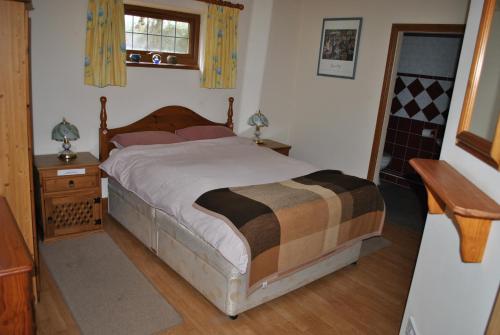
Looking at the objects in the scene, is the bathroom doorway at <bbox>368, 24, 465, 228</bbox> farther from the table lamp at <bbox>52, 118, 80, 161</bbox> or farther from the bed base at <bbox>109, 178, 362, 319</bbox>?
the table lamp at <bbox>52, 118, 80, 161</bbox>

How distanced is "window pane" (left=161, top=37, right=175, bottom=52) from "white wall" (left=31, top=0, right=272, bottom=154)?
0.25 meters

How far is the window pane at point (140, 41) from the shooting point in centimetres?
404

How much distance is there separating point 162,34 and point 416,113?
11.4 ft

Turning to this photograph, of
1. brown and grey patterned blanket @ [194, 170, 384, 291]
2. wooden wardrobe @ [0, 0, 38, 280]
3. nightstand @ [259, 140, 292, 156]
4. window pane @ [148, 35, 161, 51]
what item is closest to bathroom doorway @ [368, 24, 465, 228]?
nightstand @ [259, 140, 292, 156]

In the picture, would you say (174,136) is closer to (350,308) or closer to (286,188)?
(286,188)

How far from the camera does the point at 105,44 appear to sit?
11.9 feet

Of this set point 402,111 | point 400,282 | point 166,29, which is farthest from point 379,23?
point 400,282

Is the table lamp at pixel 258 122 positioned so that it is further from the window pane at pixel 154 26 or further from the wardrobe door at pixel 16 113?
the wardrobe door at pixel 16 113

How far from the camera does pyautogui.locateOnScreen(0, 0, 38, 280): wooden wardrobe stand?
2084 mm

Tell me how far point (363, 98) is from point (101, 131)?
2788 millimetres

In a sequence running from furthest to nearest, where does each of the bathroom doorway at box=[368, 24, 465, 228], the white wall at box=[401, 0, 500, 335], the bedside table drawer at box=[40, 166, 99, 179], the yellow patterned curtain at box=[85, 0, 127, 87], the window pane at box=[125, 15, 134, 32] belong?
the bathroom doorway at box=[368, 24, 465, 228] < the window pane at box=[125, 15, 134, 32] < the yellow patterned curtain at box=[85, 0, 127, 87] < the bedside table drawer at box=[40, 166, 99, 179] < the white wall at box=[401, 0, 500, 335]

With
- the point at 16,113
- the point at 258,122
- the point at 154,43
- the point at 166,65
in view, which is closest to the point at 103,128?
the point at 166,65

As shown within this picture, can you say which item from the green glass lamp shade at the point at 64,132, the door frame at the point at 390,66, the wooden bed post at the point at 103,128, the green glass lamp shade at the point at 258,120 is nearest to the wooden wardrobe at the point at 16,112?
the green glass lamp shade at the point at 64,132

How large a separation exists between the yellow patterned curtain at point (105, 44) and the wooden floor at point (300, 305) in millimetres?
1489
